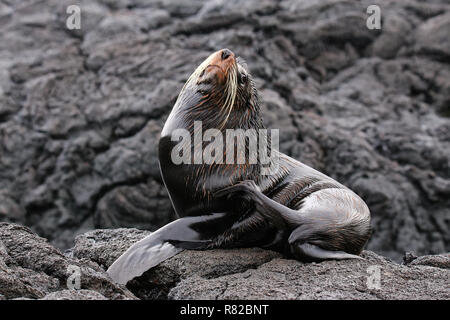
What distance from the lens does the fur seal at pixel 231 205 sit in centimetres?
518

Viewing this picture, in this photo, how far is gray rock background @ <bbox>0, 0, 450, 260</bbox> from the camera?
420 inches

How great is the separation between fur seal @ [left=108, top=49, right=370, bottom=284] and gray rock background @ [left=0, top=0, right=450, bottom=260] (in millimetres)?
5170

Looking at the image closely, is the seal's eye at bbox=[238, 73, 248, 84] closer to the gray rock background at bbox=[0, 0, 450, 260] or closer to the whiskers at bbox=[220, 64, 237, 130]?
the whiskers at bbox=[220, 64, 237, 130]

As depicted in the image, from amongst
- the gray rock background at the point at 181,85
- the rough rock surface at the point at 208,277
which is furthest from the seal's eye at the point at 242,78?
the gray rock background at the point at 181,85

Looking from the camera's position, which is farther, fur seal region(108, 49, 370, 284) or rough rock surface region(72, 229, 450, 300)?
fur seal region(108, 49, 370, 284)

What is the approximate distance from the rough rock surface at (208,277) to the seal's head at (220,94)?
1.16 metres

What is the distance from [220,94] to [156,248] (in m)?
1.44

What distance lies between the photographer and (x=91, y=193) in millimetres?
10922

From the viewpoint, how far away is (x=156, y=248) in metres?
5.21

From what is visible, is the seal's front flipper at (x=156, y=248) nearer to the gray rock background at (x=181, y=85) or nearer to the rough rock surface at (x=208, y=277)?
the rough rock surface at (x=208, y=277)

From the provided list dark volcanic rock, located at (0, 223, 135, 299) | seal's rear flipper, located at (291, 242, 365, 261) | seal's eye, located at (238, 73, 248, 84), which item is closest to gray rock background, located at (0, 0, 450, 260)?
seal's eye, located at (238, 73, 248, 84)

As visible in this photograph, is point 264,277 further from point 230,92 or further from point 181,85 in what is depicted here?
point 181,85

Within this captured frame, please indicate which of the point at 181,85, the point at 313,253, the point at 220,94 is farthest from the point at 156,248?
the point at 181,85
